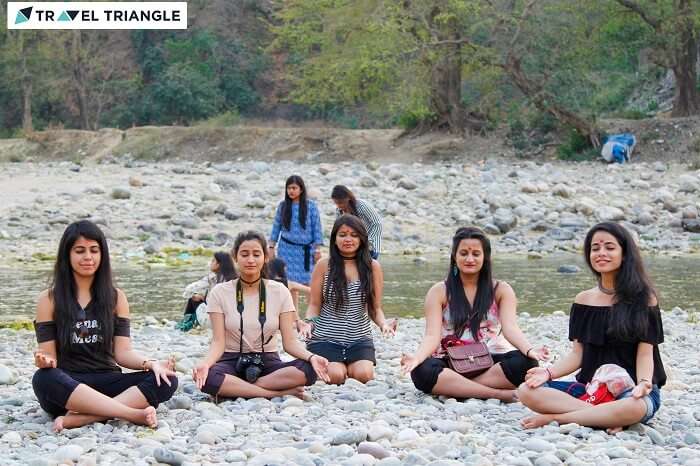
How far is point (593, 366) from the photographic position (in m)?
6.01

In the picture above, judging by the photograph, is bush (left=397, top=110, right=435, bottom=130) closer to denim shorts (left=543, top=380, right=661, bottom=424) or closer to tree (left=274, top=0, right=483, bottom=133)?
tree (left=274, top=0, right=483, bottom=133)

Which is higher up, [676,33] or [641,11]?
[641,11]

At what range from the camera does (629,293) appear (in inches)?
231

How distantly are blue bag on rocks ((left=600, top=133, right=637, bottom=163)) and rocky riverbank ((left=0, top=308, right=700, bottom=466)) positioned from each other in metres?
21.1

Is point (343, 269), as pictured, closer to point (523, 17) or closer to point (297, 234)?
point (297, 234)

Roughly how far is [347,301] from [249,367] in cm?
106

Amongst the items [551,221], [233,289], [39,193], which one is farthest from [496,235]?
[233,289]

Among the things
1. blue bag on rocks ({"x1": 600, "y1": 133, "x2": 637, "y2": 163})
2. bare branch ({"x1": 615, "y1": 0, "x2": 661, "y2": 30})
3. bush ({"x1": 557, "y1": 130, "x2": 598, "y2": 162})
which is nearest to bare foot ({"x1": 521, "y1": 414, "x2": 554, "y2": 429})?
blue bag on rocks ({"x1": 600, "y1": 133, "x2": 637, "y2": 163})

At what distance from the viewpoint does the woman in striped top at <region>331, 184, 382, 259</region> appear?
32.1 ft

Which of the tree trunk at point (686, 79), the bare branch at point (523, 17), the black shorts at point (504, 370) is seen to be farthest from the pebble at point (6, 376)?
the tree trunk at point (686, 79)

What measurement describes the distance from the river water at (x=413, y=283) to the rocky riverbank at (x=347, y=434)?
5577mm

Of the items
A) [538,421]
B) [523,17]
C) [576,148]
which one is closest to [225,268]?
[538,421]

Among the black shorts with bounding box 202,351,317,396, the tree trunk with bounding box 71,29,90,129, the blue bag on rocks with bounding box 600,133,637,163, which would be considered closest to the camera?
the black shorts with bounding box 202,351,317,396

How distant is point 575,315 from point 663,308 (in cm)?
730
